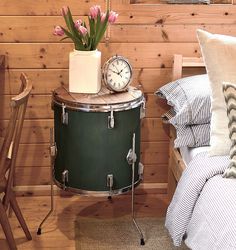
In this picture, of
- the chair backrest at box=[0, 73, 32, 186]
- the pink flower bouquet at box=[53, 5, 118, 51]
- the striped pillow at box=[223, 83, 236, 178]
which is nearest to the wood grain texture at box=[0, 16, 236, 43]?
the pink flower bouquet at box=[53, 5, 118, 51]

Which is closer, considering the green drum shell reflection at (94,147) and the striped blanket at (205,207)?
the striped blanket at (205,207)

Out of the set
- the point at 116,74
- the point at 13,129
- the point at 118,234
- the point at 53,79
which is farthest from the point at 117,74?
the point at 118,234

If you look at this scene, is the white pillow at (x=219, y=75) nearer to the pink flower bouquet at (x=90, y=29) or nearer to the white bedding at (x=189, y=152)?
the white bedding at (x=189, y=152)

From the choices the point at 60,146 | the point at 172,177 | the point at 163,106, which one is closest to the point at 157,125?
the point at 163,106

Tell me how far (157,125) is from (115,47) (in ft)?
1.71

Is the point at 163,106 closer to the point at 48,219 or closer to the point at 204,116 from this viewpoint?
the point at 204,116

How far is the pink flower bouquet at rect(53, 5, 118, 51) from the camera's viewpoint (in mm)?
2639

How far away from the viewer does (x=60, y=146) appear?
2668 mm

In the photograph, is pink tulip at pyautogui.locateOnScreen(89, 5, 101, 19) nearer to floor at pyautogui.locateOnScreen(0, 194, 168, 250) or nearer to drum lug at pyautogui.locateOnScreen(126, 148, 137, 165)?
drum lug at pyautogui.locateOnScreen(126, 148, 137, 165)

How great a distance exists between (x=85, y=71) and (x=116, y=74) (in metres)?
0.15

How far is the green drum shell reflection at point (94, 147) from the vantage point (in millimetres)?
2539

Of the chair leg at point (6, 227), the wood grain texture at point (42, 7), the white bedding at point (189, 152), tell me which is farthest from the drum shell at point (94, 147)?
the wood grain texture at point (42, 7)

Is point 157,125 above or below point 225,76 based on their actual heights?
below

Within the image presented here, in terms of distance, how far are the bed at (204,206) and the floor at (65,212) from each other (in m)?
0.60
